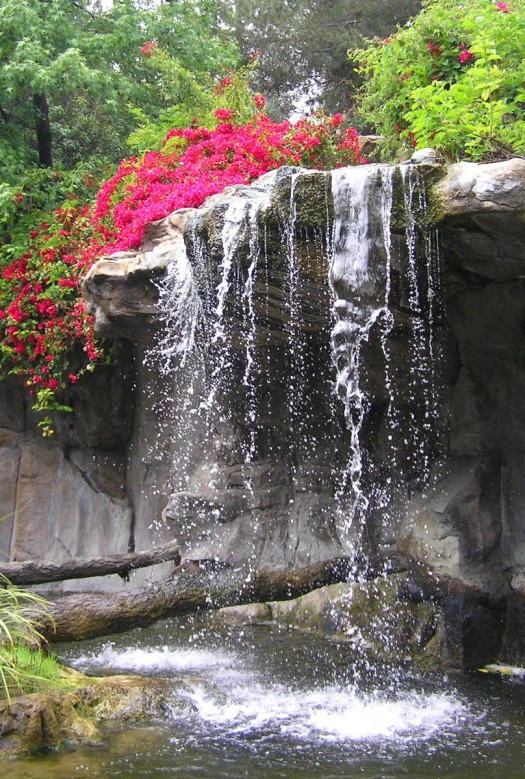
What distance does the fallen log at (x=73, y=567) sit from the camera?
22.5ft

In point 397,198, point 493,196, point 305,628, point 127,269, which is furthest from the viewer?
point 305,628


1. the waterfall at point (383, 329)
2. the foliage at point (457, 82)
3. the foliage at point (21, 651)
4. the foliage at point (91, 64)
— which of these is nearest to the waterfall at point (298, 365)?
the waterfall at point (383, 329)

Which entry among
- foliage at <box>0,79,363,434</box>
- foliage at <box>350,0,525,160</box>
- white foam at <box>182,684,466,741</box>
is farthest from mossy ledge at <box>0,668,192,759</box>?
foliage at <box>350,0,525,160</box>

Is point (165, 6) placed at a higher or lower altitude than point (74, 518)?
higher

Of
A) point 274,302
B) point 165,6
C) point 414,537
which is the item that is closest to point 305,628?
point 414,537

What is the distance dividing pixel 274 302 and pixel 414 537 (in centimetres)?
254

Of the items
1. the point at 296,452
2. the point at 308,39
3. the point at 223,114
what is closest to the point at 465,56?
the point at 223,114

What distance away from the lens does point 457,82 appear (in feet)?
27.1

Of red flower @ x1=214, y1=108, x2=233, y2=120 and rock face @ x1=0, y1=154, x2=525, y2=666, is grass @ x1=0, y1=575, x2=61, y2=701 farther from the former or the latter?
red flower @ x1=214, y1=108, x2=233, y2=120

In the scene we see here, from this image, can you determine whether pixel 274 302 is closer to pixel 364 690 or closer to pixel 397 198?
pixel 397 198

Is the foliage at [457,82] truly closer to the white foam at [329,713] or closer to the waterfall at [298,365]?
the waterfall at [298,365]

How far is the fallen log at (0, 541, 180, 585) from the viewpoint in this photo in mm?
6863

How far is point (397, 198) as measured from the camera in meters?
6.31

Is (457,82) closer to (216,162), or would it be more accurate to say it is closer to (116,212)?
(216,162)
